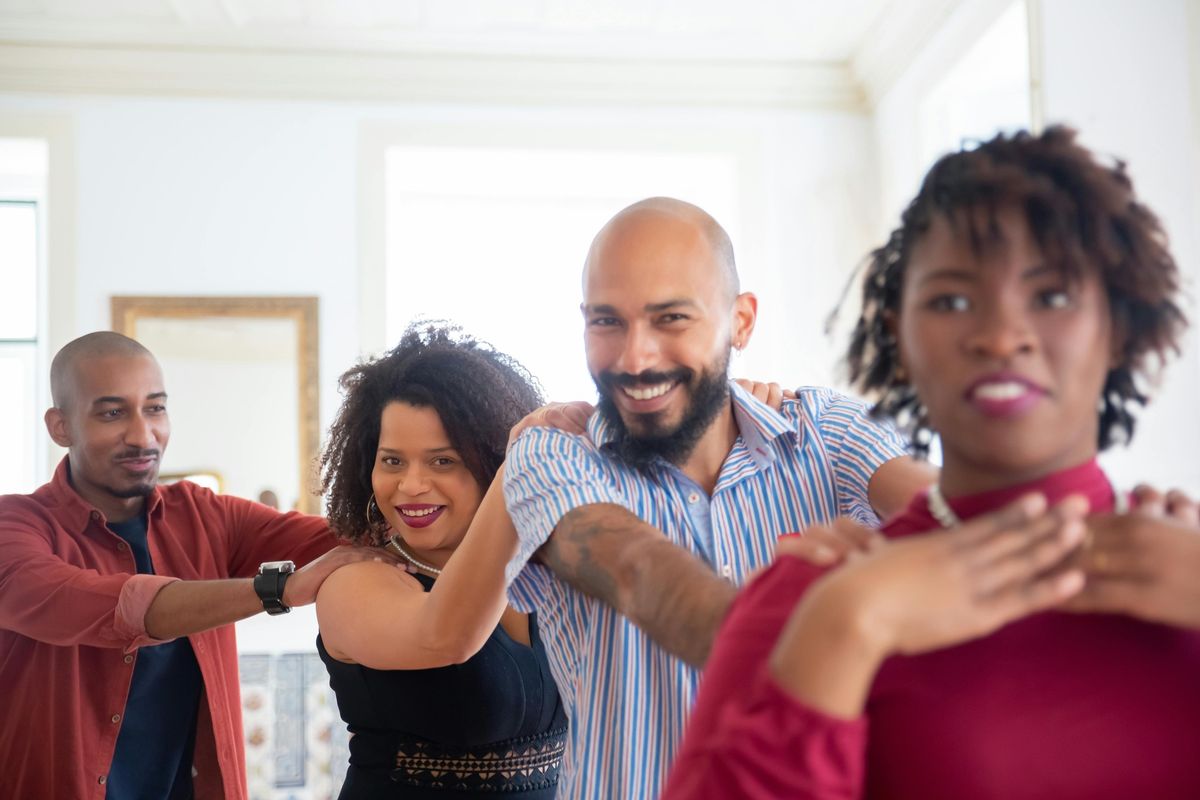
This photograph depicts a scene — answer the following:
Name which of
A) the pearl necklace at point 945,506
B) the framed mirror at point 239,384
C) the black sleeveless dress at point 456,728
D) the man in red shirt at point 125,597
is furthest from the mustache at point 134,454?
the pearl necklace at point 945,506

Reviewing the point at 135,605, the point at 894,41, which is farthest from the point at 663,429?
the point at 894,41

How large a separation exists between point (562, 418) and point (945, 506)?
86 centimetres

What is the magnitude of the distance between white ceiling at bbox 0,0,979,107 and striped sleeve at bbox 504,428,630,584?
3686 mm

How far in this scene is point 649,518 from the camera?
1656 millimetres

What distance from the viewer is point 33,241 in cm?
575

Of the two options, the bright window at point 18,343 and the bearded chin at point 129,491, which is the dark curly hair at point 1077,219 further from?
the bright window at point 18,343

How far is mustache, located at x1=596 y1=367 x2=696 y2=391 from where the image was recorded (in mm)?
1629

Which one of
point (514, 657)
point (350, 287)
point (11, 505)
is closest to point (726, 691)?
point (514, 657)

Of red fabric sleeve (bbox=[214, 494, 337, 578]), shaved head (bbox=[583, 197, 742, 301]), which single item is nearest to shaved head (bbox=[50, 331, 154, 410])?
red fabric sleeve (bbox=[214, 494, 337, 578])

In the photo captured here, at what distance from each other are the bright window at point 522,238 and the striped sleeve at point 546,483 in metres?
4.09

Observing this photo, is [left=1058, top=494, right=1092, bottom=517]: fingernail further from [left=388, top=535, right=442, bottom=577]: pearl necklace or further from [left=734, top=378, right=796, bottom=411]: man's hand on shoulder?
[left=388, top=535, right=442, bottom=577]: pearl necklace

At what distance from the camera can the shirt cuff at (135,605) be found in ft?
8.73

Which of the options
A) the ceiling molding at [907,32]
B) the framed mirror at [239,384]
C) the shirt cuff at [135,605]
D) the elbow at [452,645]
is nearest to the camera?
the elbow at [452,645]

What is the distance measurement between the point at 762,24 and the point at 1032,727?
4774mm
